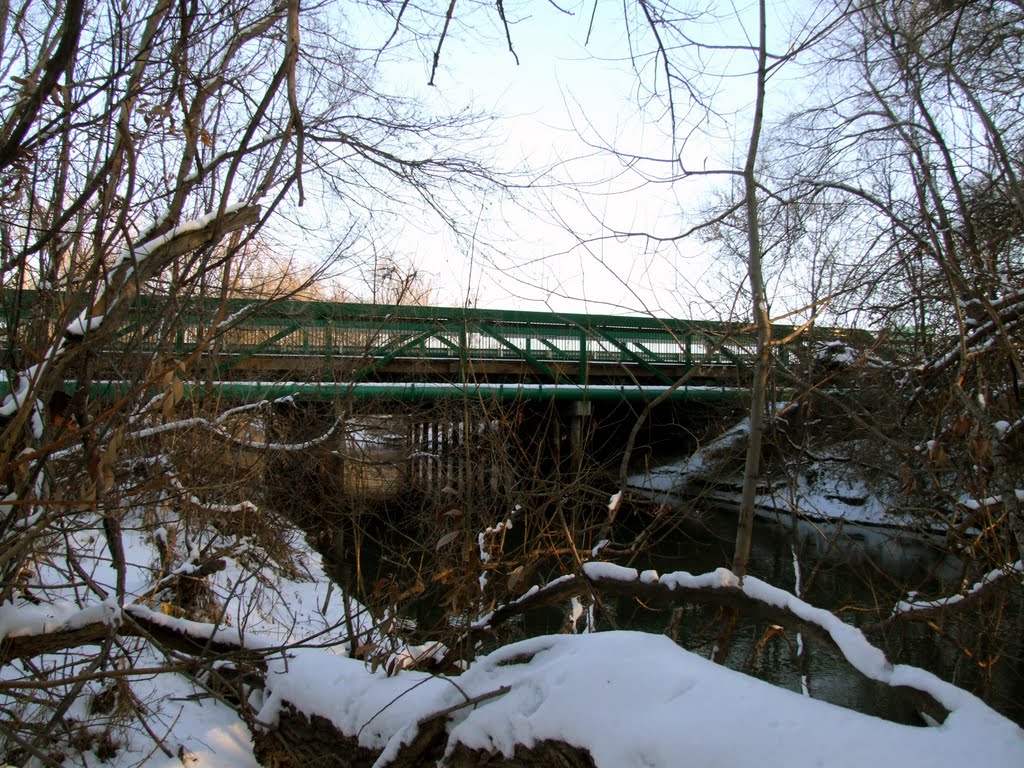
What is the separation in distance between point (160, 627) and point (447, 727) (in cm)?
192

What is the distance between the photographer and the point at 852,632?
286 cm

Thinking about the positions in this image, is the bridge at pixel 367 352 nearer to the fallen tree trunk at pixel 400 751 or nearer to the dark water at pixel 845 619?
the dark water at pixel 845 619

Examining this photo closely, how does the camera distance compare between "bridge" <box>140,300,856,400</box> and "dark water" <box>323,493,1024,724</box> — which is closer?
"dark water" <box>323,493,1024,724</box>

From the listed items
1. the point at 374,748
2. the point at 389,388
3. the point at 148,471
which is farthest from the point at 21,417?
the point at 389,388

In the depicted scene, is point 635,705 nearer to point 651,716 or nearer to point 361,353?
point 651,716

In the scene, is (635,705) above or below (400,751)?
above

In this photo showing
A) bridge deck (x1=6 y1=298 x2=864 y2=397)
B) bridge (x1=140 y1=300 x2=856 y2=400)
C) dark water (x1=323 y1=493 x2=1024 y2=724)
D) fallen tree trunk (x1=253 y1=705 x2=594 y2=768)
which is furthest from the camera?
bridge (x1=140 y1=300 x2=856 y2=400)

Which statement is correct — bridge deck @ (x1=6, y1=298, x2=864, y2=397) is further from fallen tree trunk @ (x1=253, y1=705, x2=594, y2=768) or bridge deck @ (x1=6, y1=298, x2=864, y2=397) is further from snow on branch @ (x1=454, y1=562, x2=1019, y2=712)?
fallen tree trunk @ (x1=253, y1=705, x2=594, y2=768)

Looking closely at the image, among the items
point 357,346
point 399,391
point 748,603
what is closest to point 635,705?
point 748,603

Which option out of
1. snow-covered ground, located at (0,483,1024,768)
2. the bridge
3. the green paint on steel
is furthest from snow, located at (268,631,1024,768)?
the green paint on steel

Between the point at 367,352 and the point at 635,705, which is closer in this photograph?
the point at 635,705

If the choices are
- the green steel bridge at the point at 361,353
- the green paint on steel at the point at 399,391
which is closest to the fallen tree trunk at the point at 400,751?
the green steel bridge at the point at 361,353

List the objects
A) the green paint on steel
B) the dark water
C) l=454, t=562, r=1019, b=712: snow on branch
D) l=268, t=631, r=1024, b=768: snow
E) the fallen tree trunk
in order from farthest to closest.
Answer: the green paint on steel → the dark water → l=454, t=562, r=1019, b=712: snow on branch → the fallen tree trunk → l=268, t=631, r=1024, b=768: snow

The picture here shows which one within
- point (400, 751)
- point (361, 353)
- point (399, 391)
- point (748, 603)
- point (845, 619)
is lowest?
point (845, 619)
